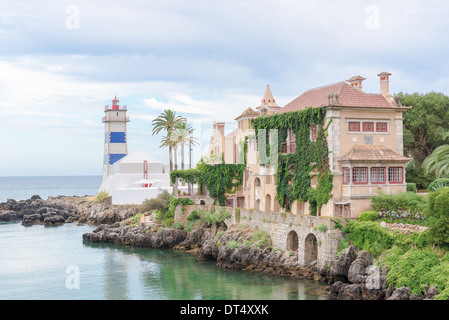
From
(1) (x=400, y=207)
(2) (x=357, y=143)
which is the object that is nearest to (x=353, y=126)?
(2) (x=357, y=143)

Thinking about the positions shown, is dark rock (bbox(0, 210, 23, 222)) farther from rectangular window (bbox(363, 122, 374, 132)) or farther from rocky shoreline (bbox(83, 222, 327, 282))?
rectangular window (bbox(363, 122, 374, 132))

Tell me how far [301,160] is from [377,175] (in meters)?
6.24

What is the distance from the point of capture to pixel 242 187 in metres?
57.1

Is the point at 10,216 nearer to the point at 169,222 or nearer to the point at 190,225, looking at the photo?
the point at 169,222

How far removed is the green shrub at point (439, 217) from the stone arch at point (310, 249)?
10.8 m

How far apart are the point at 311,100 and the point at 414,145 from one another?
58.3 ft

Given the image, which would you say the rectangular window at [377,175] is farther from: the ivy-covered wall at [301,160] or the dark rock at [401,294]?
the dark rock at [401,294]

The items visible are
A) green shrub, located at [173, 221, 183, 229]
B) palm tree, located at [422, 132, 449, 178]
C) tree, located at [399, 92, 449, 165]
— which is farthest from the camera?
green shrub, located at [173, 221, 183, 229]

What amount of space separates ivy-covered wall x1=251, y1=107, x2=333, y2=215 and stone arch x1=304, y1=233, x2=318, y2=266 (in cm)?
317

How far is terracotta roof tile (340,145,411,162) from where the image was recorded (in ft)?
129

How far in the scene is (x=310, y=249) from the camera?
38.8 meters

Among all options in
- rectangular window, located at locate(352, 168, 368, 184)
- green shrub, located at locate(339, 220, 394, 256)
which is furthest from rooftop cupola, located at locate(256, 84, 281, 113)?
green shrub, located at locate(339, 220, 394, 256)
